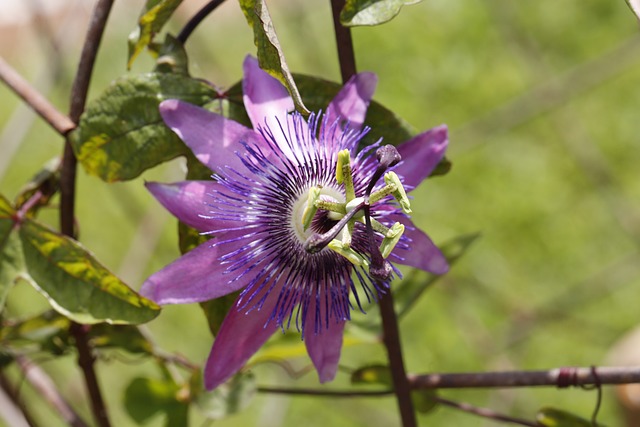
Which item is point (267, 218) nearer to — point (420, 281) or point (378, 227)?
point (378, 227)

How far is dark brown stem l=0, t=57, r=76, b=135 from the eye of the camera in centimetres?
72

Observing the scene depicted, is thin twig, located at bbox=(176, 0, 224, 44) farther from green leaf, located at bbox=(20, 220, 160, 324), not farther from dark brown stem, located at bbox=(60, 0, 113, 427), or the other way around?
green leaf, located at bbox=(20, 220, 160, 324)

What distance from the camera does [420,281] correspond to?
0.96 meters

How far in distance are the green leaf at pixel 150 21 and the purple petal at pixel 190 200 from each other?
0.41 feet

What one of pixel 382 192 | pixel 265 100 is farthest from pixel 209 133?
pixel 382 192

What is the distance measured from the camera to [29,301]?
3.06m

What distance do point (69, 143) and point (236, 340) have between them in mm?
209

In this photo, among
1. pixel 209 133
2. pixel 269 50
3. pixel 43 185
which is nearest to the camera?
pixel 269 50

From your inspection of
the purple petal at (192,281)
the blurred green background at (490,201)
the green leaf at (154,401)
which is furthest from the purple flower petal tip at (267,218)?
the blurred green background at (490,201)

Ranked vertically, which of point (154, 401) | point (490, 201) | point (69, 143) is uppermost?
point (490, 201)

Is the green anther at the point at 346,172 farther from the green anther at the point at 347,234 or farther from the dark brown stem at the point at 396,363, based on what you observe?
the dark brown stem at the point at 396,363

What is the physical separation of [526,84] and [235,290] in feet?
8.83

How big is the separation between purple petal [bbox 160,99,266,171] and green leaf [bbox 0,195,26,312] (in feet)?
0.59

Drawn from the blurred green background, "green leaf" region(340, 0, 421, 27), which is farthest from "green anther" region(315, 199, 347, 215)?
the blurred green background
